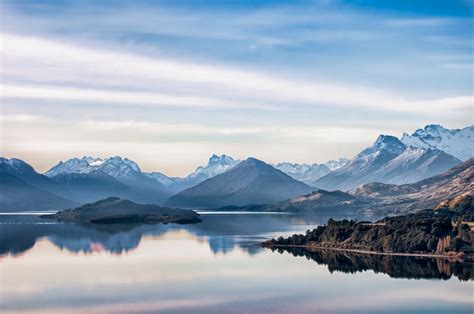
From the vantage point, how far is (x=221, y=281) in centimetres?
10600

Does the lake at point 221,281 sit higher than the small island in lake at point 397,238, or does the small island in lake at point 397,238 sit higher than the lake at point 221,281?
the small island in lake at point 397,238

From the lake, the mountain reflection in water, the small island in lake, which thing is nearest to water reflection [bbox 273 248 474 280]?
the mountain reflection in water

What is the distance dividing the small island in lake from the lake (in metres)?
7.41

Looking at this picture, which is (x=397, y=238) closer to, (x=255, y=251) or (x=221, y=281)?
(x=255, y=251)

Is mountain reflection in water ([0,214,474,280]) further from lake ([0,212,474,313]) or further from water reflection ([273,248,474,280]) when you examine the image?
lake ([0,212,474,313])

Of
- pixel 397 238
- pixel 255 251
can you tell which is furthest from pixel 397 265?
pixel 255 251

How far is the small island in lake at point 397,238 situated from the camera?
13575 centimetres

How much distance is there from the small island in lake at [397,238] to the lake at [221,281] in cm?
741

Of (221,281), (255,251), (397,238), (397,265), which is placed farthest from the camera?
(255,251)

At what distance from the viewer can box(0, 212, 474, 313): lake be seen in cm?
8656

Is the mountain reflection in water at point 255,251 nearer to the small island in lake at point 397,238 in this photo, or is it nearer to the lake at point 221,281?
the lake at point 221,281

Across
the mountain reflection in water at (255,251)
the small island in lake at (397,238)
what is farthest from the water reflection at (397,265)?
the small island in lake at (397,238)

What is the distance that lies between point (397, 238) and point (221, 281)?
4747 centimetres

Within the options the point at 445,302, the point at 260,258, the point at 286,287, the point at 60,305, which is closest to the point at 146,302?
the point at 60,305
